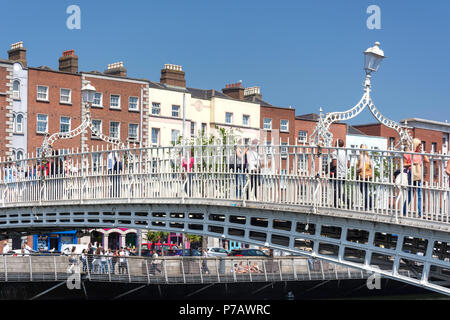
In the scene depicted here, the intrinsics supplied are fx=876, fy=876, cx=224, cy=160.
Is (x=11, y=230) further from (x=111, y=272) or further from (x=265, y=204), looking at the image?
(x=265, y=204)

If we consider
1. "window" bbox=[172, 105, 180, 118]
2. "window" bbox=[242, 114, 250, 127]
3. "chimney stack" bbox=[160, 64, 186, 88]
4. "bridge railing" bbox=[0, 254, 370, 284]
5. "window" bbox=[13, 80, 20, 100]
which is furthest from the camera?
"window" bbox=[242, 114, 250, 127]

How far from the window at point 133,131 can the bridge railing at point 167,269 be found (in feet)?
59.6

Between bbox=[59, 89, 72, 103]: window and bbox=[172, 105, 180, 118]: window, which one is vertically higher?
bbox=[59, 89, 72, 103]: window

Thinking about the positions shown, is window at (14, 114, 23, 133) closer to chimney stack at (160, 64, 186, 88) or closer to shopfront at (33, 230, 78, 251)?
shopfront at (33, 230, 78, 251)

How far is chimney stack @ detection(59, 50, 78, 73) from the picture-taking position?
188 feet

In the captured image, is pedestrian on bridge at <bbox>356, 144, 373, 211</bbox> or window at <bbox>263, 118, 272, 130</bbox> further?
window at <bbox>263, 118, 272, 130</bbox>

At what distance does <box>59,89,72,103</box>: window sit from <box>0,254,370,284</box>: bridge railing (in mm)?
19009

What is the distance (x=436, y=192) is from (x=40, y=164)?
568 inches

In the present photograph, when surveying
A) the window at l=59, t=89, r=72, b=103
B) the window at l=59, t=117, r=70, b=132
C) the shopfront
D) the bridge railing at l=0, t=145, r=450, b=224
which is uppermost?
the window at l=59, t=89, r=72, b=103

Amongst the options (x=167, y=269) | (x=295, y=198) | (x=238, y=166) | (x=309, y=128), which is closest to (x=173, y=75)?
(x=309, y=128)

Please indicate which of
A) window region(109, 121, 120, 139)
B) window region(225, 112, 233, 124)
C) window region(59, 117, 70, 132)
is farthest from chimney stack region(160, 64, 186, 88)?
window region(59, 117, 70, 132)

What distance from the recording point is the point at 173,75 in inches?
2466
